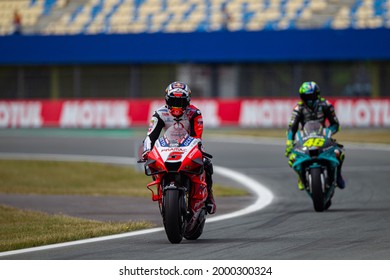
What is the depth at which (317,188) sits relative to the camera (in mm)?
13703

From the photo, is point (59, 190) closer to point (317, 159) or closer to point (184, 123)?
point (317, 159)

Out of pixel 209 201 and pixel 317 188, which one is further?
pixel 317 188

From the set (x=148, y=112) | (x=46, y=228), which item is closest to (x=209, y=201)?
(x=46, y=228)

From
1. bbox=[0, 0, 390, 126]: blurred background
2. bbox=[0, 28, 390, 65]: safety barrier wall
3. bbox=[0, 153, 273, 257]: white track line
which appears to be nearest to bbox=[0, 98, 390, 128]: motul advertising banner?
bbox=[0, 0, 390, 126]: blurred background

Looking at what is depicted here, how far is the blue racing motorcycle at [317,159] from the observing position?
13867 mm

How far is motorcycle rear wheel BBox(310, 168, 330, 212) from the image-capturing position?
13.7 metres

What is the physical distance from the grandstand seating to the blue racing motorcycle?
2353cm

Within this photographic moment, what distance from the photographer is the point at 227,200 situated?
53.2ft

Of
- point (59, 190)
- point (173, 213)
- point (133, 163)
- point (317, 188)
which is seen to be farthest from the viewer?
point (133, 163)

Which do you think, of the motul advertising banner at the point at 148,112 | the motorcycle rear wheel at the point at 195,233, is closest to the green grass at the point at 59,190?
the motorcycle rear wheel at the point at 195,233

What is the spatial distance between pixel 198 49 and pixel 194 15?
1505 mm

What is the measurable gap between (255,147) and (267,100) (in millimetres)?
7461

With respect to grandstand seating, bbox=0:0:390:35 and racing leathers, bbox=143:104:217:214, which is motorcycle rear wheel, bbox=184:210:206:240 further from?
grandstand seating, bbox=0:0:390:35
